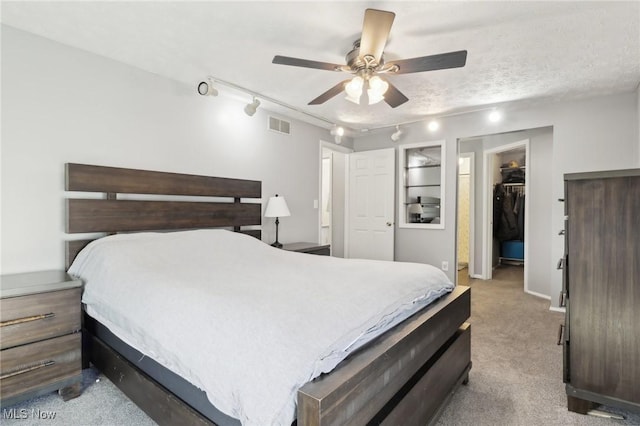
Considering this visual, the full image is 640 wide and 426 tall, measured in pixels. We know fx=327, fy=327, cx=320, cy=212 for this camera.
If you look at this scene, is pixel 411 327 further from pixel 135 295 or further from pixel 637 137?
pixel 637 137

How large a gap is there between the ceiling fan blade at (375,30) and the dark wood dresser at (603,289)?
128 cm

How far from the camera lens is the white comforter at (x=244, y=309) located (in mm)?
1062

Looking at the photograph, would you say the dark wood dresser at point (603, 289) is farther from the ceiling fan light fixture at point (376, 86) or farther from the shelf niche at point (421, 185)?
the shelf niche at point (421, 185)

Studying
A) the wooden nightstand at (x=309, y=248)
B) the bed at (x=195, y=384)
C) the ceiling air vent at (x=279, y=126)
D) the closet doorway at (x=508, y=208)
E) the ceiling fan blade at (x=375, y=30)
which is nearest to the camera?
the bed at (x=195, y=384)

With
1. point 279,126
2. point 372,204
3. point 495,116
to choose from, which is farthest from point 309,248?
point 495,116

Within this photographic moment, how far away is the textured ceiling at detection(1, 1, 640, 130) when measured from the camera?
1.97 m

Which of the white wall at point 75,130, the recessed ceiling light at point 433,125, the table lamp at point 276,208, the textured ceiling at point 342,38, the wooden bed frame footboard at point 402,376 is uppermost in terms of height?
the textured ceiling at point 342,38

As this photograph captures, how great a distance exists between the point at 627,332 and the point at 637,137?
8.31ft

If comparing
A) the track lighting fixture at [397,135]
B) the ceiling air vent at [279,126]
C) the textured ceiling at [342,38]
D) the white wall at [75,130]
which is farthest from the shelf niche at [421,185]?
the white wall at [75,130]

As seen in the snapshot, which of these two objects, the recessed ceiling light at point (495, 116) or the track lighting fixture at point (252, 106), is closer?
the track lighting fixture at point (252, 106)

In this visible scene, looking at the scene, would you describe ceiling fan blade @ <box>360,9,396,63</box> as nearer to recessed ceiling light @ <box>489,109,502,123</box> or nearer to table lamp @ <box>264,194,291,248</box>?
table lamp @ <box>264,194,291,248</box>

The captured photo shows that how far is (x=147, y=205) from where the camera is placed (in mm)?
2760

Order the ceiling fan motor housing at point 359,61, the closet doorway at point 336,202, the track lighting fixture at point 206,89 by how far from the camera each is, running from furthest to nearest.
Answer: the closet doorway at point 336,202 → the track lighting fixture at point 206,89 → the ceiling fan motor housing at point 359,61

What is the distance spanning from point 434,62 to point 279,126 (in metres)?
2.40
